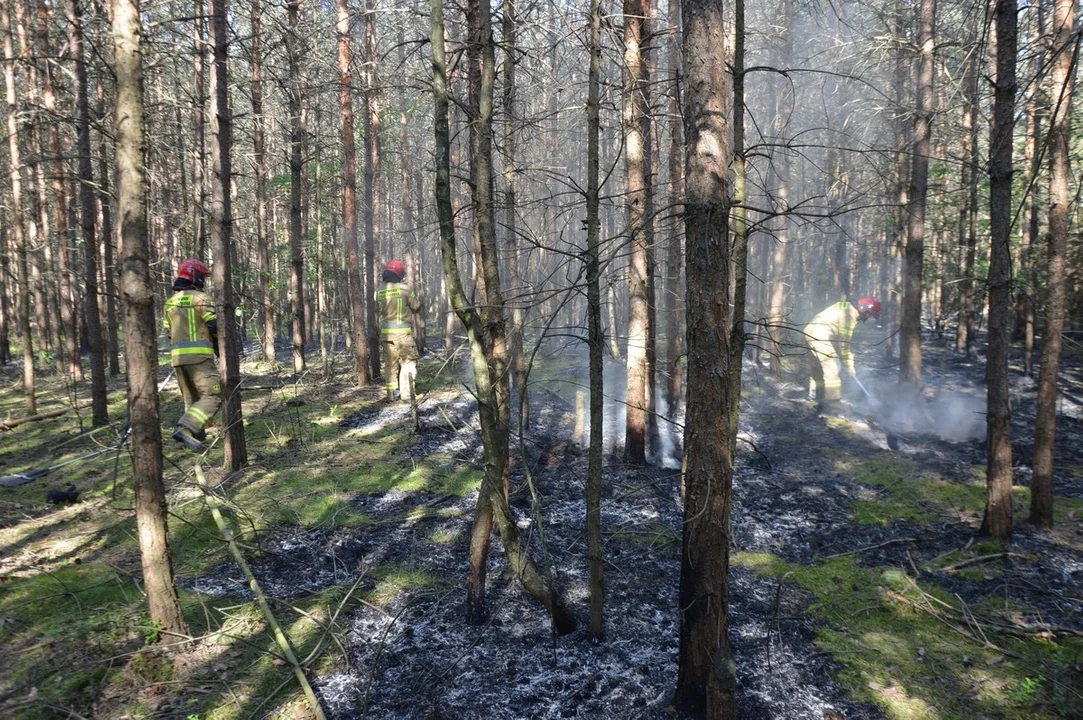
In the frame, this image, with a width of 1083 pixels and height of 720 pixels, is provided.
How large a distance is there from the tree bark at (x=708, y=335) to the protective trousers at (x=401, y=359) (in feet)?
25.9

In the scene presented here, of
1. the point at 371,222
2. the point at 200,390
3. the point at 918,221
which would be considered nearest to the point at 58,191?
the point at 371,222

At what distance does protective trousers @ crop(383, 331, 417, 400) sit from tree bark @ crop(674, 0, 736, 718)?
7.88 meters

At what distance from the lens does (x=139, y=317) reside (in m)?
4.34

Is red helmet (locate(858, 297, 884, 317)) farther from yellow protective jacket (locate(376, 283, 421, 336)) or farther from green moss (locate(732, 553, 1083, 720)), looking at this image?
yellow protective jacket (locate(376, 283, 421, 336))

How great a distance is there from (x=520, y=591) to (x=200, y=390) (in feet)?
17.5

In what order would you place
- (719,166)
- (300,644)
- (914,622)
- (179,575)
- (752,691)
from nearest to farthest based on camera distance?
(719,166)
(752,691)
(300,644)
(914,622)
(179,575)

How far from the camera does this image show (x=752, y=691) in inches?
183

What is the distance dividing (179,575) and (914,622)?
21.8 ft

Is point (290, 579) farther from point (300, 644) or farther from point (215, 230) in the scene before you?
point (215, 230)

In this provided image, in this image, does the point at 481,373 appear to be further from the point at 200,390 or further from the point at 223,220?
the point at 200,390

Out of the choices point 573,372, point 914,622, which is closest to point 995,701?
point 914,622

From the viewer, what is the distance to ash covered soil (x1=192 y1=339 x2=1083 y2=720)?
4.65 m

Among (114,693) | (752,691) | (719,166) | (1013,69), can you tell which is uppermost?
(1013,69)

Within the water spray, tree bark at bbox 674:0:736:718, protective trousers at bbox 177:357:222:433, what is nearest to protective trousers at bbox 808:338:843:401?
the water spray
